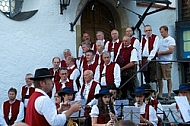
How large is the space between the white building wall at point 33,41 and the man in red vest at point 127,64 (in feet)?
7.09

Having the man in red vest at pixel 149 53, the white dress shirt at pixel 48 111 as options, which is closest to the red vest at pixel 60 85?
the man in red vest at pixel 149 53

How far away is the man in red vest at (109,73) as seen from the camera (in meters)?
10.3

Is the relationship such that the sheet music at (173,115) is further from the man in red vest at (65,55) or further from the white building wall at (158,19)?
the white building wall at (158,19)

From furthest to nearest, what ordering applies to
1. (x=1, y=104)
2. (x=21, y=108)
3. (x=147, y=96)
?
1. (x=1, y=104)
2. (x=21, y=108)
3. (x=147, y=96)

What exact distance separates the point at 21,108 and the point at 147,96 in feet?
11.2

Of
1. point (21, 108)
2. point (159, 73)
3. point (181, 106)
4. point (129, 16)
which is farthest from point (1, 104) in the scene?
point (181, 106)

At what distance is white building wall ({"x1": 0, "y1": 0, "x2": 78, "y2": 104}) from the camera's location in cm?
1166

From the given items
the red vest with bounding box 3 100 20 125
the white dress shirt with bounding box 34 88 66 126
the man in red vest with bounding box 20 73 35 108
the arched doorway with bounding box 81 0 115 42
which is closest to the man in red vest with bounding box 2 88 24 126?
the red vest with bounding box 3 100 20 125

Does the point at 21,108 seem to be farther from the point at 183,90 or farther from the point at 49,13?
the point at 183,90

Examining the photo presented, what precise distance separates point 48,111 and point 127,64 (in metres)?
5.46

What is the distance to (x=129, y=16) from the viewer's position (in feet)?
46.4

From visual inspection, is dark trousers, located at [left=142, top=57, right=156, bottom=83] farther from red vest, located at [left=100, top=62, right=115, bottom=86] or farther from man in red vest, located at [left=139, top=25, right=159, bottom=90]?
red vest, located at [left=100, top=62, right=115, bottom=86]

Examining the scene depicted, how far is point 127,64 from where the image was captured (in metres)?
10.8

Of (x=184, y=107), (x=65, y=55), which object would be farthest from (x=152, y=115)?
(x=65, y=55)
